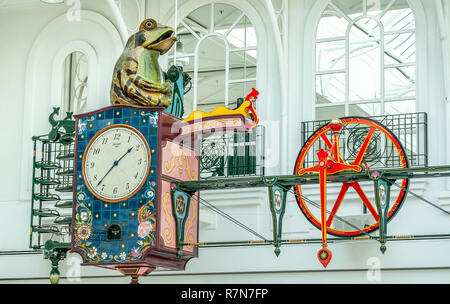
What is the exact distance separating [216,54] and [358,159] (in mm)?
3762

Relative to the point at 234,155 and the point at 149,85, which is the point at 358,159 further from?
the point at 149,85

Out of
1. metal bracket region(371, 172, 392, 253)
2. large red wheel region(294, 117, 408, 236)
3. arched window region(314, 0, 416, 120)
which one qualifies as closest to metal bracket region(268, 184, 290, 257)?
large red wheel region(294, 117, 408, 236)

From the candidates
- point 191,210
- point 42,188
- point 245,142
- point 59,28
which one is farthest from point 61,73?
point 191,210

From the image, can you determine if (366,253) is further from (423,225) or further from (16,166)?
(16,166)

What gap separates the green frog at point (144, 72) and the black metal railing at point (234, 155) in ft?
6.55

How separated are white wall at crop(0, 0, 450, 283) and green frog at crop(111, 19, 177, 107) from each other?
2396mm

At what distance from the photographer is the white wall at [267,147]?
13.8 metres

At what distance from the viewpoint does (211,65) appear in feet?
52.3

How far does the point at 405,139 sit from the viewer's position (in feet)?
46.7

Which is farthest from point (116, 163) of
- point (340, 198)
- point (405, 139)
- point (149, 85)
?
point (405, 139)

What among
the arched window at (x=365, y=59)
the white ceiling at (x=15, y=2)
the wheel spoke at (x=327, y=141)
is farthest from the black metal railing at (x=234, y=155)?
the white ceiling at (x=15, y=2)

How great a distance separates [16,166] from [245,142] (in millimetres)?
4003

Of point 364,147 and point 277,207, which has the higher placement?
point 364,147

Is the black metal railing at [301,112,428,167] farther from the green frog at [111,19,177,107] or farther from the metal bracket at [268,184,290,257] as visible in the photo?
the green frog at [111,19,177,107]
